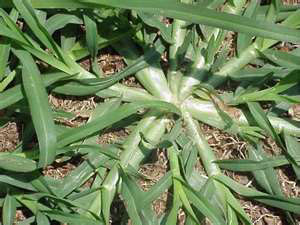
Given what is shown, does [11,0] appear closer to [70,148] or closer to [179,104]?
[70,148]

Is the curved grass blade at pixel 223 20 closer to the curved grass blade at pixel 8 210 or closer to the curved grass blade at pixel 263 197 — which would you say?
the curved grass blade at pixel 263 197

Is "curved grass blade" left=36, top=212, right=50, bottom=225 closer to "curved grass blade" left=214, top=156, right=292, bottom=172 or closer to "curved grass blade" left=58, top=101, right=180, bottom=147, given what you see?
"curved grass blade" left=58, top=101, right=180, bottom=147

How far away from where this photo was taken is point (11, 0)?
1823 millimetres

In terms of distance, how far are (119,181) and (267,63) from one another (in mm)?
621

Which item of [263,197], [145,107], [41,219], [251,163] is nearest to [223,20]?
[145,107]

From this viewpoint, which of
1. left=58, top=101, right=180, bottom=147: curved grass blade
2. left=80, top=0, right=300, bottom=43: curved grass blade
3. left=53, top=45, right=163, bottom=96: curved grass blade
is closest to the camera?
left=80, top=0, right=300, bottom=43: curved grass blade

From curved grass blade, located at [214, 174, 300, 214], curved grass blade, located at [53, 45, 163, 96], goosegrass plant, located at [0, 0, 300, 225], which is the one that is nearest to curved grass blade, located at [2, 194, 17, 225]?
goosegrass plant, located at [0, 0, 300, 225]

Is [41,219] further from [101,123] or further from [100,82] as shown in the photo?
[100,82]

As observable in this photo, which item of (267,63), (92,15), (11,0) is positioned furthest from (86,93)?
(267,63)

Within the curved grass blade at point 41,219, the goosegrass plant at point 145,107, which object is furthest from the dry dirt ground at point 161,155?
the curved grass blade at point 41,219

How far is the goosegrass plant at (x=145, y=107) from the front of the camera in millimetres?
1827

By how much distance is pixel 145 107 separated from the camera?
6.09ft

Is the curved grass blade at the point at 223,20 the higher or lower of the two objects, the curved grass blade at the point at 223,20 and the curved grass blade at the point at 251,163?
the higher

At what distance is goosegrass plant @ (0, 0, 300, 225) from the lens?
1.83 metres
